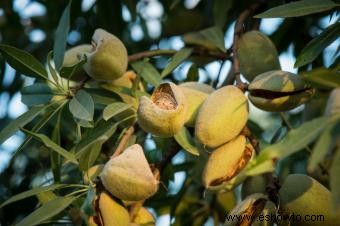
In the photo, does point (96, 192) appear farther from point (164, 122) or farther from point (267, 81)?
point (267, 81)

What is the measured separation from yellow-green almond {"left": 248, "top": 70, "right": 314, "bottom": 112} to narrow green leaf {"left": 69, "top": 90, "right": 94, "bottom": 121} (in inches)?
11.7

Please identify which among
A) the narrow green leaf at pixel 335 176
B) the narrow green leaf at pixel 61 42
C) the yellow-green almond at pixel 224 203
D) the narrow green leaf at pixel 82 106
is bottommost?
the yellow-green almond at pixel 224 203

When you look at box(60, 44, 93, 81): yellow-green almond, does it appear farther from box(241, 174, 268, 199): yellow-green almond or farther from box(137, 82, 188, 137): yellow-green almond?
box(241, 174, 268, 199): yellow-green almond

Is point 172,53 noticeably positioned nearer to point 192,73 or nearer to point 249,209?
point 192,73

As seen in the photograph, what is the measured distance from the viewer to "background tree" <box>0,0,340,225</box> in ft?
3.63

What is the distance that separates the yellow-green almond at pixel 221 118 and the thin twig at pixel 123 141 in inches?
6.3

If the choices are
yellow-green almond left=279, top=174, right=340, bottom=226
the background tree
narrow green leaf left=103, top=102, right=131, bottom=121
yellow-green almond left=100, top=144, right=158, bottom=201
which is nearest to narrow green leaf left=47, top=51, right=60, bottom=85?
the background tree

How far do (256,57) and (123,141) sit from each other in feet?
1.05

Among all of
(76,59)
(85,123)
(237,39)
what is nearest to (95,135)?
(85,123)

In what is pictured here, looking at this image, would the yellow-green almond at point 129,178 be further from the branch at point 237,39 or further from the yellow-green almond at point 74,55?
the yellow-green almond at point 74,55

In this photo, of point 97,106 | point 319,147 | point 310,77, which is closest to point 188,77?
point 97,106

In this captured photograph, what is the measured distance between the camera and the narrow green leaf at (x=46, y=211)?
3.82 ft

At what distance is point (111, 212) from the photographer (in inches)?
45.3

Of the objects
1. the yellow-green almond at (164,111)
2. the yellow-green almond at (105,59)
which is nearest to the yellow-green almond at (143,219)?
the yellow-green almond at (164,111)
